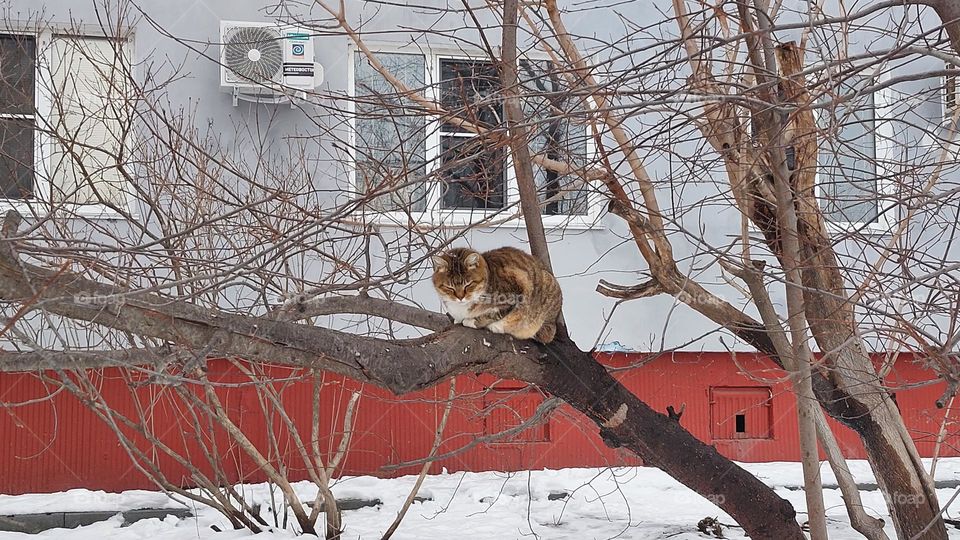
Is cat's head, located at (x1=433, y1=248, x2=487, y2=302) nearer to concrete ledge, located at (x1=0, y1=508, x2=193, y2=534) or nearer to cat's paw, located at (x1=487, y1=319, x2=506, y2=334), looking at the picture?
cat's paw, located at (x1=487, y1=319, x2=506, y2=334)

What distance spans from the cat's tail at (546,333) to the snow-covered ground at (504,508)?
2745 mm

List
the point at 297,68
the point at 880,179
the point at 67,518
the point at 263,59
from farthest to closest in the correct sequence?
1. the point at 297,68
2. the point at 263,59
3. the point at 67,518
4. the point at 880,179

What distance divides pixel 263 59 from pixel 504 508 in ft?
13.5

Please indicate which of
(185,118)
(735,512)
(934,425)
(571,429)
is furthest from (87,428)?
(934,425)

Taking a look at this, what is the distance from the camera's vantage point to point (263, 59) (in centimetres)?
713

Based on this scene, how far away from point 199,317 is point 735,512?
9.66 feet

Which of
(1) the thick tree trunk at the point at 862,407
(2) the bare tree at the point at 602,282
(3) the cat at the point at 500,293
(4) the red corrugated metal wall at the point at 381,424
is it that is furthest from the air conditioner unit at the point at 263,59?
(1) the thick tree trunk at the point at 862,407

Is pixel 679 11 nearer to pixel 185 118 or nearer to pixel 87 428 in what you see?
pixel 185 118

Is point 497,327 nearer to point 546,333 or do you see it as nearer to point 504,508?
point 546,333

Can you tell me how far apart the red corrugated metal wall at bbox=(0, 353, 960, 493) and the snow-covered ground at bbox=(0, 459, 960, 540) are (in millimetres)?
172

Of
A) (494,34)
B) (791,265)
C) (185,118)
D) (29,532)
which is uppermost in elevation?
(494,34)

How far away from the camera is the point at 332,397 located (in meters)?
7.77

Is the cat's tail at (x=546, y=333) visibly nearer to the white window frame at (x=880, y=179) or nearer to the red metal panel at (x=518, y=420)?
the white window frame at (x=880, y=179)

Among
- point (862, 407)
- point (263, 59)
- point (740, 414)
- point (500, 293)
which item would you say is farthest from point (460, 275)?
point (740, 414)
